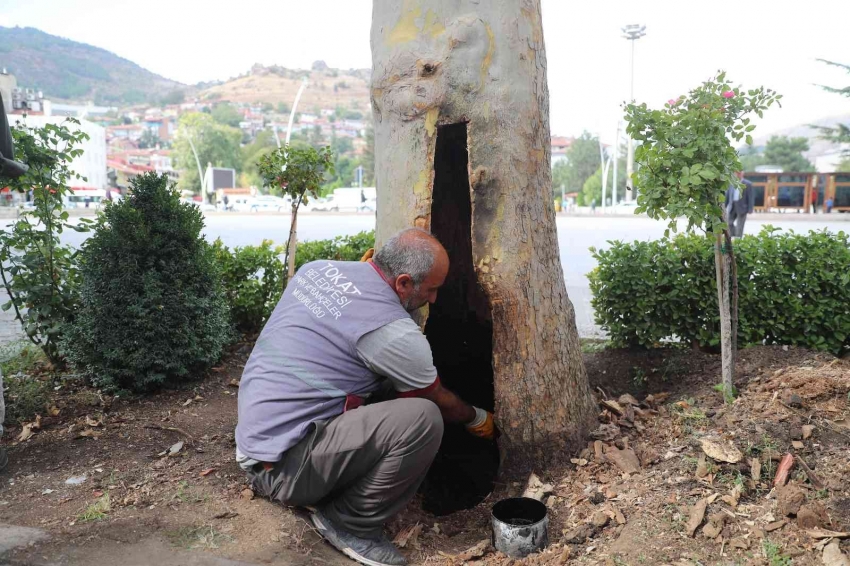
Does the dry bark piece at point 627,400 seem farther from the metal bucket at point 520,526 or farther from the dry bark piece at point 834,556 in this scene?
the dry bark piece at point 834,556

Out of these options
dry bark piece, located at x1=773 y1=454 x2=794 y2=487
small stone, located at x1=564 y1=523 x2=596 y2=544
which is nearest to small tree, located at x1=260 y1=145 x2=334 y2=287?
small stone, located at x1=564 y1=523 x2=596 y2=544

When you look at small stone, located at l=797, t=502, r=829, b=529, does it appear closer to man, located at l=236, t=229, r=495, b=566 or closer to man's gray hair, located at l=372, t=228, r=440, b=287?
man, located at l=236, t=229, r=495, b=566

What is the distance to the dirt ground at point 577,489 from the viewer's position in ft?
8.57

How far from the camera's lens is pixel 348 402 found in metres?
2.80

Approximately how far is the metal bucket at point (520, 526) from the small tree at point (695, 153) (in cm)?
142

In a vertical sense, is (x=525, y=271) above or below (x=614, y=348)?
above

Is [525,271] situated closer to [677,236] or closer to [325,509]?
[325,509]

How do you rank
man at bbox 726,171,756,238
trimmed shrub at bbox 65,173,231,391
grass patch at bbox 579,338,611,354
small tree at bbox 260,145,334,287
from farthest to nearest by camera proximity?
man at bbox 726,171,756,238, small tree at bbox 260,145,334,287, grass patch at bbox 579,338,611,354, trimmed shrub at bbox 65,173,231,391

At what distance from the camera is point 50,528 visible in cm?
277

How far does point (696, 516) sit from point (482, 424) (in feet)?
3.74

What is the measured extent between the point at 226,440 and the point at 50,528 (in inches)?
44.0

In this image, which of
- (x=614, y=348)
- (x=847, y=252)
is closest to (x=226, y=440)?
(x=614, y=348)

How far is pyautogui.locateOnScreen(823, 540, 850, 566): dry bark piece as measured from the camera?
2344 mm

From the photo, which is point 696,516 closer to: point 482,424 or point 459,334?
point 482,424
